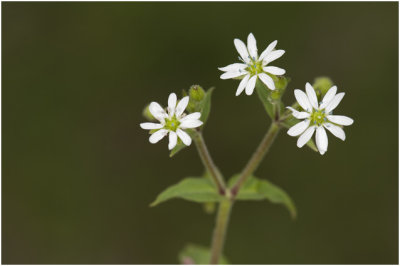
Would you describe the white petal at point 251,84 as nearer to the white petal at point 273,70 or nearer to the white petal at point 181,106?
the white petal at point 273,70

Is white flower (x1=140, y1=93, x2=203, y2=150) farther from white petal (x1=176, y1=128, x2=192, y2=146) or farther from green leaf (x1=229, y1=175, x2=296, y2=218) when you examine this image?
green leaf (x1=229, y1=175, x2=296, y2=218)

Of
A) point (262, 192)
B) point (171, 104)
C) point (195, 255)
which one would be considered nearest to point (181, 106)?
point (171, 104)

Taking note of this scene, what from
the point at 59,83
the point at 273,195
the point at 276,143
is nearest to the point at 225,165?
the point at 276,143

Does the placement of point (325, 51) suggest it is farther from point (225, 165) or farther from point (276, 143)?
point (225, 165)

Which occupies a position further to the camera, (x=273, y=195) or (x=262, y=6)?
(x=262, y=6)

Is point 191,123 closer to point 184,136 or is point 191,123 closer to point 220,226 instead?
point 184,136

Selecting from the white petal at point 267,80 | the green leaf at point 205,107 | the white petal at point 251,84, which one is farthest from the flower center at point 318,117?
the green leaf at point 205,107
